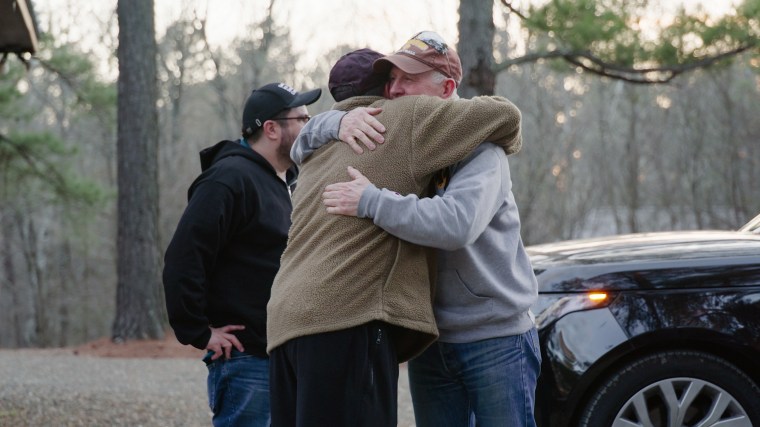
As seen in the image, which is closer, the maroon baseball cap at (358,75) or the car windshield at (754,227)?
the maroon baseball cap at (358,75)

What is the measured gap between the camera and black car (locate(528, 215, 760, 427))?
3906 mm

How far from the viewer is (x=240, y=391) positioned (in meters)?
3.38

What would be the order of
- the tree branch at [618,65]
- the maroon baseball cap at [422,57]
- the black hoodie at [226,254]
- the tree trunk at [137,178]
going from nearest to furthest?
the maroon baseball cap at [422,57] < the black hoodie at [226,254] < the tree branch at [618,65] < the tree trunk at [137,178]

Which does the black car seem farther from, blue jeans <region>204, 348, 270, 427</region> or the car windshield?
blue jeans <region>204, 348, 270, 427</region>

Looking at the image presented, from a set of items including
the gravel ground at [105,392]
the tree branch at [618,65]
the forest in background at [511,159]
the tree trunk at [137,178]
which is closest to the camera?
the gravel ground at [105,392]

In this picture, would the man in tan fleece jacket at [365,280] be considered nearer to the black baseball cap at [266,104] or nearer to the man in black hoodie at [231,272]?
the man in black hoodie at [231,272]

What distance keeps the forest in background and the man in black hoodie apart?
16351 mm

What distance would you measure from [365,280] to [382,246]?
116mm

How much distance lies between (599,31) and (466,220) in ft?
32.7

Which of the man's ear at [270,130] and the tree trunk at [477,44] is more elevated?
the tree trunk at [477,44]

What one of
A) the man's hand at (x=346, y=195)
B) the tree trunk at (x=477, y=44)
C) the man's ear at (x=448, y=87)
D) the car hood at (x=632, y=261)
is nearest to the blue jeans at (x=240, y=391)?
the man's hand at (x=346, y=195)

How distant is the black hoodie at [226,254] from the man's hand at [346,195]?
859mm

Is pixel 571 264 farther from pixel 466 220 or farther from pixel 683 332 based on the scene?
pixel 466 220

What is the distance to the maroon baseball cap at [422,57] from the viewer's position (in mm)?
2734
